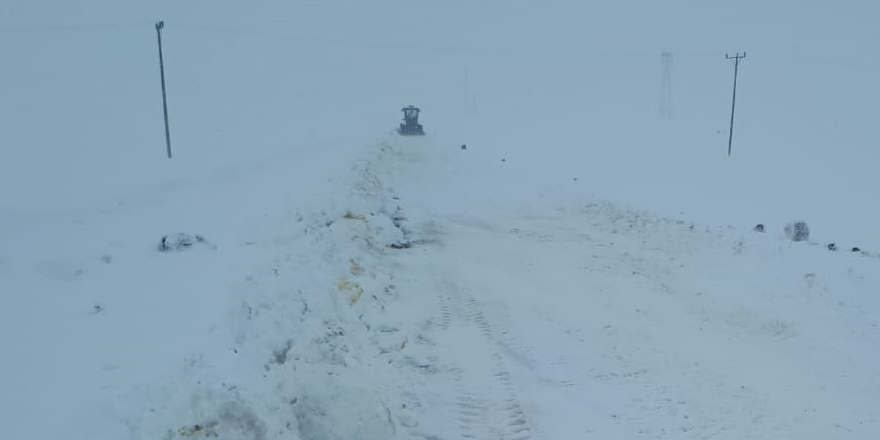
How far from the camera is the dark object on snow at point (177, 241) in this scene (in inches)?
408

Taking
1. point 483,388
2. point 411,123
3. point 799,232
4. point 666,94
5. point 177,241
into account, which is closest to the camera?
point 483,388

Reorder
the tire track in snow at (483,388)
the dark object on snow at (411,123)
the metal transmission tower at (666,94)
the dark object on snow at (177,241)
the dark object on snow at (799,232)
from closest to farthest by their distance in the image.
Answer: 1. the tire track in snow at (483,388)
2. the dark object on snow at (177,241)
3. the dark object on snow at (799,232)
4. the dark object on snow at (411,123)
5. the metal transmission tower at (666,94)

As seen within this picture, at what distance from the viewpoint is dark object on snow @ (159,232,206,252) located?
34.0ft

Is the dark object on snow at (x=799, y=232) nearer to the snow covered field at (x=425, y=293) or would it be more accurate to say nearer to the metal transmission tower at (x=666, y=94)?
the snow covered field at (x=425, y=293)

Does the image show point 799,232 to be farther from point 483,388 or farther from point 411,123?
point 411,123

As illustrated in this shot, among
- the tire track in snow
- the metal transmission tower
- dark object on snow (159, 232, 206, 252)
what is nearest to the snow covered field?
the tire track in snow

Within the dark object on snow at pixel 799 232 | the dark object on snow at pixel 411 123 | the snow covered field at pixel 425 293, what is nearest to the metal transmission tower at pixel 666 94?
the snow covered field at pixel 425 293

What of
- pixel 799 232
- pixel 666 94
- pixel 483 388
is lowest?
pixel 799 232

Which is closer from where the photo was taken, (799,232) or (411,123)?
(799,232)

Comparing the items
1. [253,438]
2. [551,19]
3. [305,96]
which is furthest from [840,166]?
[551,19]

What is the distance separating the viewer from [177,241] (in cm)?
1052

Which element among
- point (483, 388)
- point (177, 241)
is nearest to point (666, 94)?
point (177, 241)

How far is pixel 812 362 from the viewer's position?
8.05 m

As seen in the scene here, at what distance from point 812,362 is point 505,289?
4234 mm
